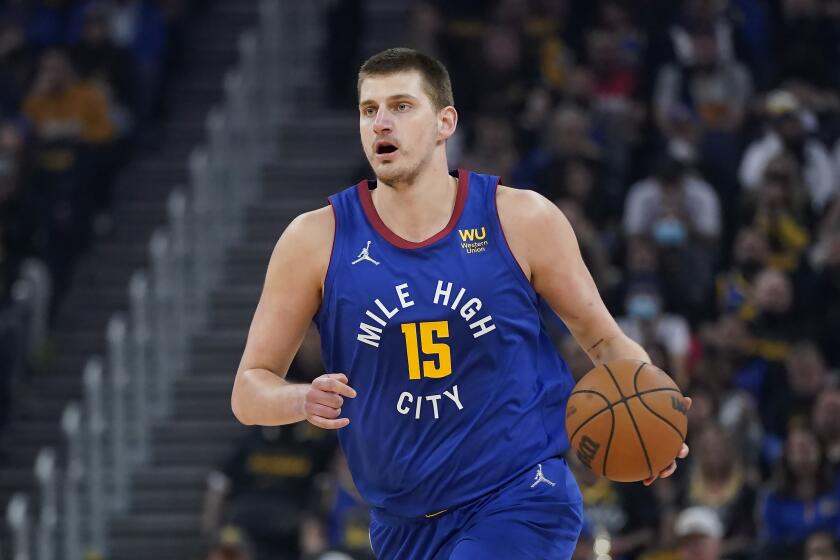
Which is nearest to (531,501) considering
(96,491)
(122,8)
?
(96,491)

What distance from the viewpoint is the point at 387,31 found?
17.9 m

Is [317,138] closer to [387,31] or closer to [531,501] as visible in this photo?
[387,31]

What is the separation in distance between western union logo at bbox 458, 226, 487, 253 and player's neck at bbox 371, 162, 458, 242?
0.09 meters

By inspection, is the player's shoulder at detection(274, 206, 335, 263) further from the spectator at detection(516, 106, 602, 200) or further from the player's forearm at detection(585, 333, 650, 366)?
the spectator at detection(516, 106, 602, 200)

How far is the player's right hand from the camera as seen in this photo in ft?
17.9

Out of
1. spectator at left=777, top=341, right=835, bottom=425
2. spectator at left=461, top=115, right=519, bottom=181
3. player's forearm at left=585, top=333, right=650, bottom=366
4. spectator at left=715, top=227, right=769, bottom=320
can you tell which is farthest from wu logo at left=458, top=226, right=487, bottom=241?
spectator at left=461, top=115, right=519, bottom=181

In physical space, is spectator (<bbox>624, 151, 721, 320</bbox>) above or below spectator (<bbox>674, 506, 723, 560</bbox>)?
above

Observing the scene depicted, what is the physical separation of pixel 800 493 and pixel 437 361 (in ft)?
19.1

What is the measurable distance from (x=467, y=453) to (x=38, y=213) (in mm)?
10398

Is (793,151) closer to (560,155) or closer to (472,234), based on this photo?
(560,155)

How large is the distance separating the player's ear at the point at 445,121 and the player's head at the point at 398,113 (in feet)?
0.14

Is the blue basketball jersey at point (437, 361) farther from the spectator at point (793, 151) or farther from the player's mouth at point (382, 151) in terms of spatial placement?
the spectator at point (793, 151)

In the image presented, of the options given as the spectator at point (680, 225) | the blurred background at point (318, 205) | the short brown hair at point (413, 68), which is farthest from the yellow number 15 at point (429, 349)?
the spectator at point (680, 225)

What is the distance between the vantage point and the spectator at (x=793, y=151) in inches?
545
